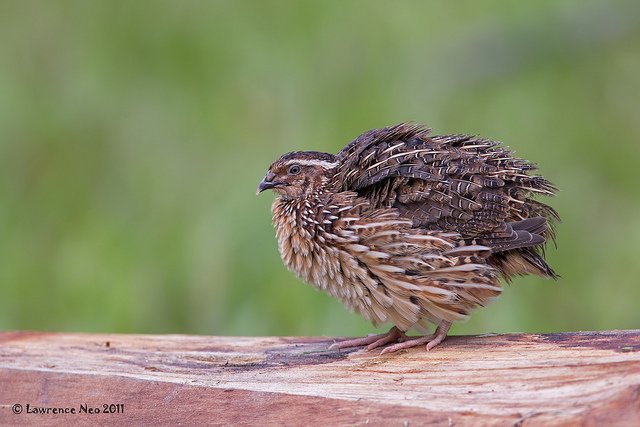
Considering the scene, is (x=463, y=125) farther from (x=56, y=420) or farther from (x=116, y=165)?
(x=56, y=420)

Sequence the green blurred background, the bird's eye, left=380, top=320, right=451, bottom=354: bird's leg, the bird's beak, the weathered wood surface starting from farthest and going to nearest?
the green blurred background → the bird's beak → the bird's eye → left=380, top=320, right=451, bottom=354: bird's leg → the weathered wood surface

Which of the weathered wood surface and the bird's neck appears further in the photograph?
the bird's neck

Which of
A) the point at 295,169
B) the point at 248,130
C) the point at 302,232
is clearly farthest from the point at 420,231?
the point at 248,130

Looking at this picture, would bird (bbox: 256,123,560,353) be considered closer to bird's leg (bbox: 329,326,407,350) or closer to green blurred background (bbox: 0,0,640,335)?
bird's leg (bbox: 329,326,407,350)

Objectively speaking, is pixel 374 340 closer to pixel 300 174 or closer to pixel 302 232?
pixel 302 232

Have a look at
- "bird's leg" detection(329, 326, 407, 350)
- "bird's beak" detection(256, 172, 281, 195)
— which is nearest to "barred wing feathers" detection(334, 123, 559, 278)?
"bird's beak" detection(256, 172, 281, 195)

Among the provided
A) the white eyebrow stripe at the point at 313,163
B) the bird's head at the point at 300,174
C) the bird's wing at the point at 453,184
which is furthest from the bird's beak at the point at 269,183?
the bird's wing at the point at 453,184

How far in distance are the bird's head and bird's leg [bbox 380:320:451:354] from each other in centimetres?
109

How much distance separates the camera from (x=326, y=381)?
16.2 feet

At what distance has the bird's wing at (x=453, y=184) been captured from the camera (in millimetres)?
5594

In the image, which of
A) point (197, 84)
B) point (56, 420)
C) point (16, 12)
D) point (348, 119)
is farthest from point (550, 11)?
point (56, 420)

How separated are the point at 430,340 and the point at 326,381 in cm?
89

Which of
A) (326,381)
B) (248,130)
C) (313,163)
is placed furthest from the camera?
(248,130)

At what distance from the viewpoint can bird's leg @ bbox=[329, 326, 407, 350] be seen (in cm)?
585
